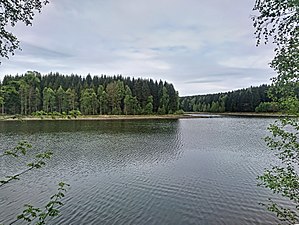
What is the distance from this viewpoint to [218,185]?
12.1m

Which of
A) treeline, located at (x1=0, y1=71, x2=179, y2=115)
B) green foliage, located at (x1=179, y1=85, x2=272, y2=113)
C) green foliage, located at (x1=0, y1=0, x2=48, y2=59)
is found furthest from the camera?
green foliage, located at (x1=179, y1=85, x2=272, y2=113)

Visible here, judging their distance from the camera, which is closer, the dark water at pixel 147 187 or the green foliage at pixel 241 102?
the dark water at pixel 147 187

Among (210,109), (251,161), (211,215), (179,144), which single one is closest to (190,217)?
(211,215)

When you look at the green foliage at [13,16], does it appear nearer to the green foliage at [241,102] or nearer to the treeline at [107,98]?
the treeline at [107,98]

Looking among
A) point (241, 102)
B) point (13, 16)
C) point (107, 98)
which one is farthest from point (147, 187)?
point (241, 102)

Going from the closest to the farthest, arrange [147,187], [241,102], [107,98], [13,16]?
[13,16], [147,187], [107,98], [241,102]

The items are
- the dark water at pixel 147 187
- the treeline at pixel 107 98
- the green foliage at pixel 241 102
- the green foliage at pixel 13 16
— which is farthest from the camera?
the green foliage at pixel 241 102

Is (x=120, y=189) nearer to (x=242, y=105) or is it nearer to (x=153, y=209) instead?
(x=153, y=209)

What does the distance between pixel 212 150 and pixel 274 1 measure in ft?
60.0

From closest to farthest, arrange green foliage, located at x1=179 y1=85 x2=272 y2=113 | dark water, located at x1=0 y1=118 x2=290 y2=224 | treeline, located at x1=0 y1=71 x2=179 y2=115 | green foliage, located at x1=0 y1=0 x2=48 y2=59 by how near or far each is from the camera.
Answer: green foliage, located at x1=0 y1=0 x2=48 y2=59 < dark water, located at x1=0 y1=118 x2=290 y2=224 < treeline, located at x1=0 y1=71 x2=179 y2=115 < green foliage, located at x1=179 y1=85 x2=272 y2=113

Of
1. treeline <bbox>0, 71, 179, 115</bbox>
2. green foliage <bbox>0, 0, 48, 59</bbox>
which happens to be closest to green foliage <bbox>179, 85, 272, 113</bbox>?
treeline <bbox>0, 71, 179, 115</bbox>

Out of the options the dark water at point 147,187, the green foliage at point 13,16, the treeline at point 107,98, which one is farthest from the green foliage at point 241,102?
the green foliage at point 13,16

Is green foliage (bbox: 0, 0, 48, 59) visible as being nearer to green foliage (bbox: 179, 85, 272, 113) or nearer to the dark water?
the dark water

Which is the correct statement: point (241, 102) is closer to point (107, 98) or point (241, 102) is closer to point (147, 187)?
point (107, 98)
